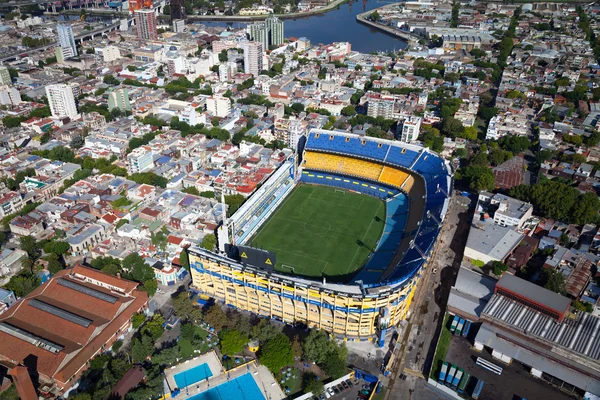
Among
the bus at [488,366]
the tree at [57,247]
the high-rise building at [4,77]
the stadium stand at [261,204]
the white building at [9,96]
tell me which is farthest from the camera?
the high-rise building at [4,77]

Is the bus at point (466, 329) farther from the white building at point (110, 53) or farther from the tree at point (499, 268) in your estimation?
the white building at point (110, 53)

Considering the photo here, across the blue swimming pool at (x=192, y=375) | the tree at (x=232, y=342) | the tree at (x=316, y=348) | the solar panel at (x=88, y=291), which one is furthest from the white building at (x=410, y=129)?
the solar panel at (x=88, y=291)

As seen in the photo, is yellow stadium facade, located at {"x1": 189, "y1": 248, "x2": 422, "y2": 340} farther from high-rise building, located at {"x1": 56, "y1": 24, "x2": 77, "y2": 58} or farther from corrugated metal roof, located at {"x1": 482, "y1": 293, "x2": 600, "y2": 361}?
high-rise building, located at {"x1": 56, "y1": 24, "x2": 77, "y2": 58}

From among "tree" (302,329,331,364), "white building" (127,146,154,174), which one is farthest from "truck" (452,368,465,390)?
"white building" (127,146,154,174)

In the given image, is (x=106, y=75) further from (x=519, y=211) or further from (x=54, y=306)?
(x=519, y=211)

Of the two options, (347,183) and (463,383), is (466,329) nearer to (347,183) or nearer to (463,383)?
(463,383)
